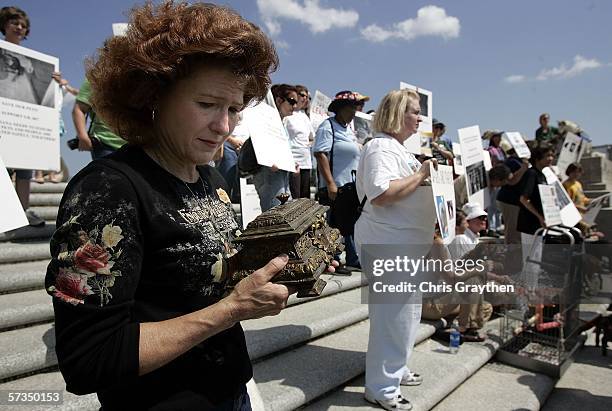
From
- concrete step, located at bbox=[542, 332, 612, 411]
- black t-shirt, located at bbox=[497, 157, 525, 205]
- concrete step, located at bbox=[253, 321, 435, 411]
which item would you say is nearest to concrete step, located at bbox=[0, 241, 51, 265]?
concrete step, located at bbox=[253, 321, 435, 411]

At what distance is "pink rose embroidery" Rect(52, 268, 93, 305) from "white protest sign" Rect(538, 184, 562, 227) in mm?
6086

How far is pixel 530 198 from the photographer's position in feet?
20.1

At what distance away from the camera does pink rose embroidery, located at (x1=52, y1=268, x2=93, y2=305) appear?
88 centimetres

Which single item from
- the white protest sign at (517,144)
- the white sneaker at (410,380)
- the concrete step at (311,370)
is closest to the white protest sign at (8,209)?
the concrete step at (311,370)

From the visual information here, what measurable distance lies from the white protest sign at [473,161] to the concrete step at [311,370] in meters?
2.46

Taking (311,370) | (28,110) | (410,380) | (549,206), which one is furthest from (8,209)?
(549,206)

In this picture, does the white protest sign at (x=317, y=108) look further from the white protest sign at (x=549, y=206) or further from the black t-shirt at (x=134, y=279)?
the black t-shirt at (x=134, y=279)

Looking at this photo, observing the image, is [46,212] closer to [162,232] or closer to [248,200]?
[248,200]

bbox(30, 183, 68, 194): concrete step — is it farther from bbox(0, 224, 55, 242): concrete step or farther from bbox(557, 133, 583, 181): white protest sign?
bbox(557, 133, 583, 181): white protest sign

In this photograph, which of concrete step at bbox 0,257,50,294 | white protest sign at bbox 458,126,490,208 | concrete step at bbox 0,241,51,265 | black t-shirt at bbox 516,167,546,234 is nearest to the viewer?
concrete step at bbox 0,257,50,294

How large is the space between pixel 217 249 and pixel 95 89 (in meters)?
0.59

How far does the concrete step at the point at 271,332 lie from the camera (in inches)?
97.1

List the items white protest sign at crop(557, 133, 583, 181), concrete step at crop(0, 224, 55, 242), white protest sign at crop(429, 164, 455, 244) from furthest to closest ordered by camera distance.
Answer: white protest sign at crop(557, 133, 583, 181)
concrete step at crop(0, 224, 55, 242)
white protest sign at crop(429, 164, 455, 244)

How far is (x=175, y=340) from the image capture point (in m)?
0.96
